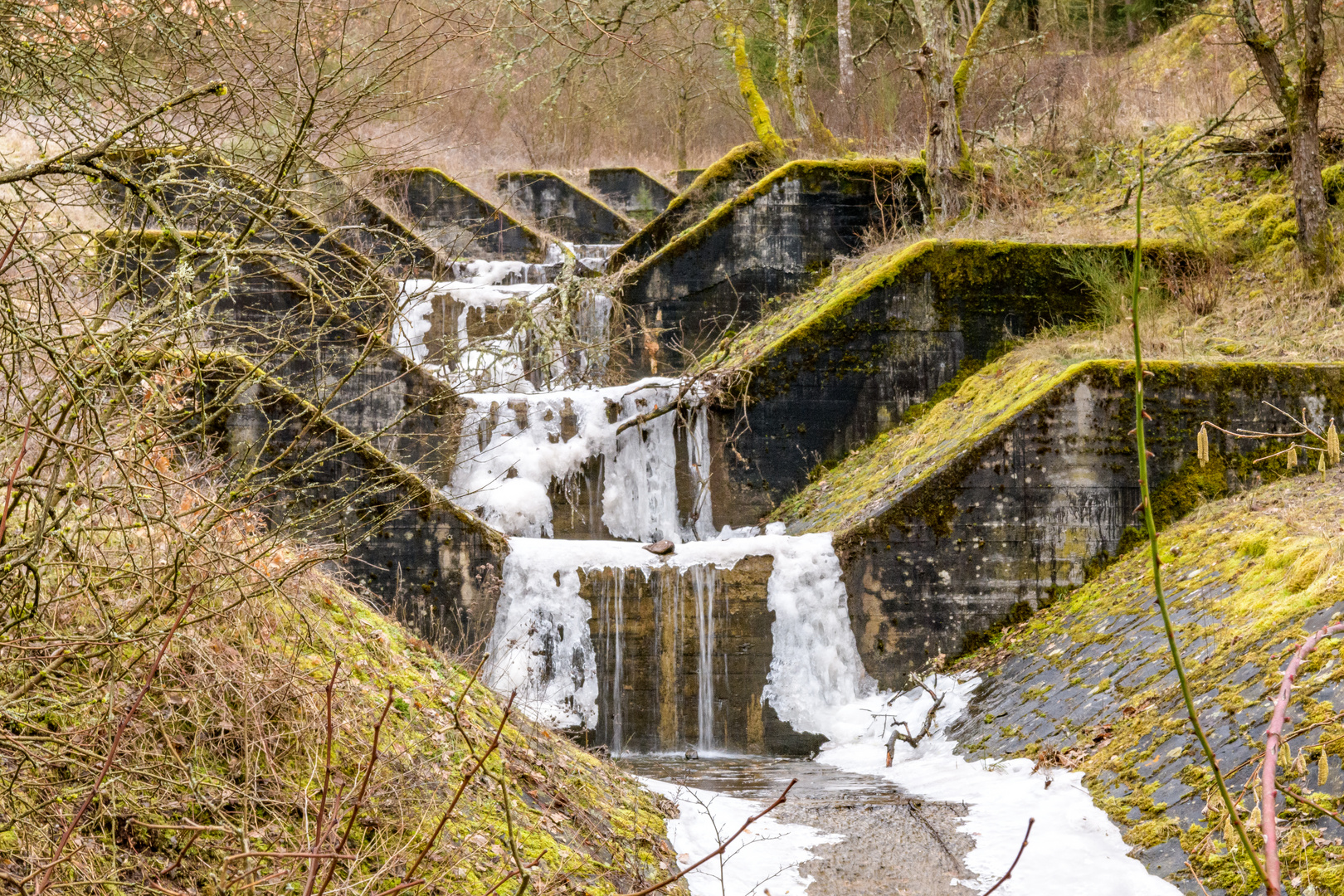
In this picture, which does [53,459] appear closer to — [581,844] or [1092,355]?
[581,844]

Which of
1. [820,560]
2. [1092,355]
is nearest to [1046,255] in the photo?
[1092,355]

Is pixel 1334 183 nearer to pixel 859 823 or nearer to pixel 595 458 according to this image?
pixel 595 458

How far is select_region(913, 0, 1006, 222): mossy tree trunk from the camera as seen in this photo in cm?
1154

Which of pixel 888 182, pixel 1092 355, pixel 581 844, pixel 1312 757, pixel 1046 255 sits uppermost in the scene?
pixel 888 182

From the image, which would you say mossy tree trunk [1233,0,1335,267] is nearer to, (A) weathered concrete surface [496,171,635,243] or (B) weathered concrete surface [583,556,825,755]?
(B) weathered concrete surface [583,556,825,755]

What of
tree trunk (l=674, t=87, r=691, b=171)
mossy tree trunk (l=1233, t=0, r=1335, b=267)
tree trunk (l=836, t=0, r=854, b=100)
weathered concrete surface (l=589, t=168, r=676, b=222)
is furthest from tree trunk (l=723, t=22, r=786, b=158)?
mossy tree trunk (l=1233, t=0, r=1335, b=267)

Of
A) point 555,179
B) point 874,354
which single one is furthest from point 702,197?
point 555,179

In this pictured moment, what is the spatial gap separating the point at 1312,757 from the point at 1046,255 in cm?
700

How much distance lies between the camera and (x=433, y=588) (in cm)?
831

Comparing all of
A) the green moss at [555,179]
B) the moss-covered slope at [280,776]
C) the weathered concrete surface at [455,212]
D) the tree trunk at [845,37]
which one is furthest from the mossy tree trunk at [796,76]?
the moss-covered slope at [280,776]

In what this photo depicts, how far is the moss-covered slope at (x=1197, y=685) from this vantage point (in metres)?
3.80

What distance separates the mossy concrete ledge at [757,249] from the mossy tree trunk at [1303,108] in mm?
3990

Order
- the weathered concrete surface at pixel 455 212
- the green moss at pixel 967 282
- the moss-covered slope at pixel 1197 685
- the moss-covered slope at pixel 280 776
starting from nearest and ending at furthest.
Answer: the moss-covered slope at pixel 280 776
the moss-covered slope at pixel 1197 685
the green moss at pixel 967 282
the weathered concrete surface at pixel 455 212

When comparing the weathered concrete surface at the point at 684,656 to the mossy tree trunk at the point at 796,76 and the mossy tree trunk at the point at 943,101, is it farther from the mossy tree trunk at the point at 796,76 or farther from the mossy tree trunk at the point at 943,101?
the mossy tree trunk at the point at 796,76
